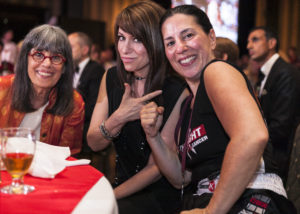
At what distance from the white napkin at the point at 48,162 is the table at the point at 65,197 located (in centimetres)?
2

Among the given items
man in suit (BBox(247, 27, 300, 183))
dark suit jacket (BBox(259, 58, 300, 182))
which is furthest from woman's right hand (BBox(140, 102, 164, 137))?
dark suit jacket (BBox(259, 58, 300, 182))

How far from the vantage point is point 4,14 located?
34.1 ft

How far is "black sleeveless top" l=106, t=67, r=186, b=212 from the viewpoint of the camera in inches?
79.7

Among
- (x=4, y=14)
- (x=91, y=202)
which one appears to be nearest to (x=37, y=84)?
(x=91, y=202)

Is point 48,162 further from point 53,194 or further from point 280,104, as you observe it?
point 280,104

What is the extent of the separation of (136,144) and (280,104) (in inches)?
87.5

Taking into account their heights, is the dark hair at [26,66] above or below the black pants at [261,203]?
above

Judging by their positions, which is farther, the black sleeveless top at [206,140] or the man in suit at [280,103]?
the man in suit at [280,103]

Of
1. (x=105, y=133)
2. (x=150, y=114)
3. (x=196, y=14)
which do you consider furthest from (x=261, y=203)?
(x=105, y=133)

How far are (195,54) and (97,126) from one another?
2.50 feet

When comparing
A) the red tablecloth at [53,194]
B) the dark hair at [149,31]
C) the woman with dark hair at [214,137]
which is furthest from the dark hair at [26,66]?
the red tablecloth at [53,194]

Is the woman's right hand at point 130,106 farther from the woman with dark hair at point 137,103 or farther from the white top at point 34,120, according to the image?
the white top at point 34,120

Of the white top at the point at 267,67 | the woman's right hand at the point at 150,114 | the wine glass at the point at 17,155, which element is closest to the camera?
the wine glass at the point at 17,155

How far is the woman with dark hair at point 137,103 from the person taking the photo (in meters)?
1.96
